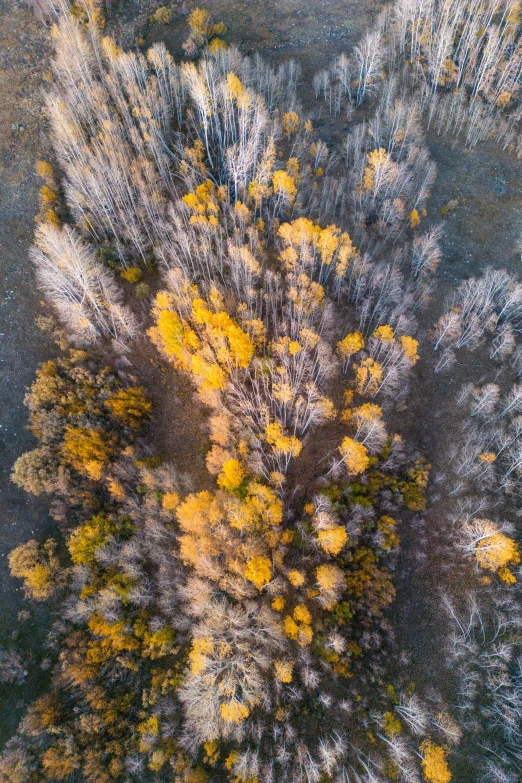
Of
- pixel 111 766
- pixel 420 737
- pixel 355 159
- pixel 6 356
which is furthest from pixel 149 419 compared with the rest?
pixel 355 159

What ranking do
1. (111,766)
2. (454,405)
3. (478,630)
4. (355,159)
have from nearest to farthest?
(111,766), (478,630), (454,405), (355,159)

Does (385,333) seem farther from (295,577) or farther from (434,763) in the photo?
(434,763)

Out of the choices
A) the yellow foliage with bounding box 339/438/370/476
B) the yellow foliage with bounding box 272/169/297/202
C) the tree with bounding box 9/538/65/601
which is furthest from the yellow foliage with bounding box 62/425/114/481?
the yellow foliage with bounding box 272/169/297/202

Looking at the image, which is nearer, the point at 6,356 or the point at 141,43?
the point at 6,356

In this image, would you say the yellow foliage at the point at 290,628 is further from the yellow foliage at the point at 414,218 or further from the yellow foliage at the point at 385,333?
the yellow foliage at the point at 414,218

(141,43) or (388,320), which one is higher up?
(141,43)

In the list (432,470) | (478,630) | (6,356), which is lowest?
(478,630)

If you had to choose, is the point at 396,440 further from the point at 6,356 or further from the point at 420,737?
the point at 6,356

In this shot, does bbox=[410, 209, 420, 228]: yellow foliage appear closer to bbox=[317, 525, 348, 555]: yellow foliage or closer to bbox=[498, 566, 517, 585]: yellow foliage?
bbox=[317, 525, 348, 555]: yellow foliage

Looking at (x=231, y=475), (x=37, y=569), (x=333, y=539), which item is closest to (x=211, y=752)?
(x=333, y=539)
